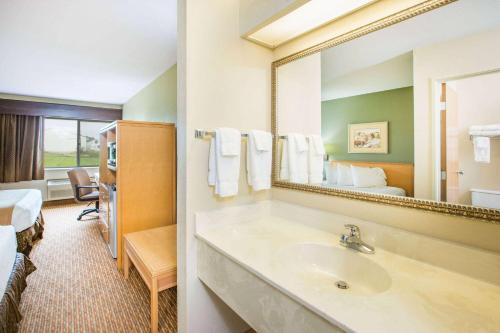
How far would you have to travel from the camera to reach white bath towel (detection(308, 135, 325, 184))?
4.79 ft

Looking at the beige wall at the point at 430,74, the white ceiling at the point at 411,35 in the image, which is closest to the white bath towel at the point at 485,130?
the beige wall at the point at 430,74

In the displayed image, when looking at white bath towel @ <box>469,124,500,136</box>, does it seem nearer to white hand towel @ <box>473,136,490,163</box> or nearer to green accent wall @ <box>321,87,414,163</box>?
white hand towel @ <box>473,136,490,163</box>

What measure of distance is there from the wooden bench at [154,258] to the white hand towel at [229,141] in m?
0.97

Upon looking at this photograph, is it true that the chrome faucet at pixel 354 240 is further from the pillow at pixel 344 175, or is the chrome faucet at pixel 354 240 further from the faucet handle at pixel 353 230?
the pillow at pixel 344 175

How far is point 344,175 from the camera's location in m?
1.35

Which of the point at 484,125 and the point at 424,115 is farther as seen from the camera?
the point at 424,115

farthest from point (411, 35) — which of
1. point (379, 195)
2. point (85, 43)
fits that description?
point (85, 43)

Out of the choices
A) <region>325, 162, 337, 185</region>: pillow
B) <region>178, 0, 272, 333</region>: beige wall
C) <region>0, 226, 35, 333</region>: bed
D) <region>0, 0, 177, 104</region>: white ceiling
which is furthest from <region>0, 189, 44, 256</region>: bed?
<region>325, 162, 337, 185</region>: pillow

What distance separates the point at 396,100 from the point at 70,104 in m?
6.30

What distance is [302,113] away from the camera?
1599mm

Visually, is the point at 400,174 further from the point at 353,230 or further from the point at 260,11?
the point at 260,11

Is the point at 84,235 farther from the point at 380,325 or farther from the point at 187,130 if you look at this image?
the point at 380,325

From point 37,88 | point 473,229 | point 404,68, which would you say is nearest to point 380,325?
point 473,229

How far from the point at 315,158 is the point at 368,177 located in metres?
0.35
